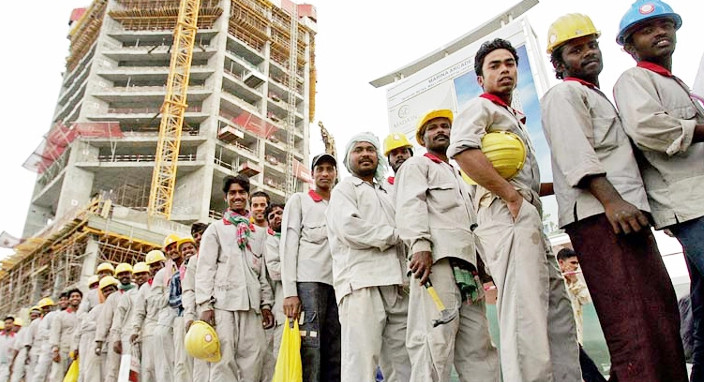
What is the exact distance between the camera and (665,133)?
6.17 feet

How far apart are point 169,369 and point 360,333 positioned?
347cm

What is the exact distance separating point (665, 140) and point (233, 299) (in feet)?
10.0

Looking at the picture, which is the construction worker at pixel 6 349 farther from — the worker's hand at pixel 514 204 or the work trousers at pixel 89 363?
the worker's hand at pixel 514 204

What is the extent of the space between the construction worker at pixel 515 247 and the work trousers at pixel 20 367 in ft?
34.8

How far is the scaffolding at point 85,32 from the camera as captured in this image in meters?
38.4

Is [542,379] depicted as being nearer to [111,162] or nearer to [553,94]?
[553,94]

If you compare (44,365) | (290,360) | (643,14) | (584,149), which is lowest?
(290,360)

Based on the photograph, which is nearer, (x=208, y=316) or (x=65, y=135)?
(x=208, y=316)

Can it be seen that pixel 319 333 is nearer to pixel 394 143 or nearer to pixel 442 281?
pixel 442 281

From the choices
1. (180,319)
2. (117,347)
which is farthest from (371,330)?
(117,347)

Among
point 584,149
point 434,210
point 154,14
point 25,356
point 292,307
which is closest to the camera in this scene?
point 584,149

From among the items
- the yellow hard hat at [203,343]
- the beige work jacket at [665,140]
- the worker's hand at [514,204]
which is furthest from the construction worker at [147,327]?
the beige work jacket at [665,140]

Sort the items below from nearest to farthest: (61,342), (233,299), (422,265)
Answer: (422,265)
(233,299)
(61,342)

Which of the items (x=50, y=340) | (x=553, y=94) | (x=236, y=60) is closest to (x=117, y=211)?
(x=236, y=60)
